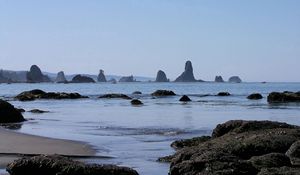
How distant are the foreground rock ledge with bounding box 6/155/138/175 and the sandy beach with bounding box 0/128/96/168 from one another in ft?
5.30

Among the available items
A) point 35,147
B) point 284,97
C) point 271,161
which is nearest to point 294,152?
point 271,161

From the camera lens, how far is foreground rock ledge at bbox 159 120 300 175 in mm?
12281

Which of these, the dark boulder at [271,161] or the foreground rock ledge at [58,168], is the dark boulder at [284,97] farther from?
the foreground rock ledge at [58,168]

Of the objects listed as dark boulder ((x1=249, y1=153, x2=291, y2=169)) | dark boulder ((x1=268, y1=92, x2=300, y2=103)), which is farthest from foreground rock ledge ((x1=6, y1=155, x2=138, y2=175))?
dark boulder ((x1=268, y1=92, x2=300, y2=103))

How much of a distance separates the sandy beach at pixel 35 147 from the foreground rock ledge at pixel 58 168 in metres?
1.62

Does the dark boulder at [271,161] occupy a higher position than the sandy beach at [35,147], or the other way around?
the dark boulder at [271,161]

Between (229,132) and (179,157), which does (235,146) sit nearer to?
(179,157)

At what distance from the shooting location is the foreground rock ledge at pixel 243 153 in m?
12.3

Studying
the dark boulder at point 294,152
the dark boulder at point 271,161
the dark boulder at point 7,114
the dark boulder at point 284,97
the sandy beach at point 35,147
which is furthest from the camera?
the dark boulder at point 284,97

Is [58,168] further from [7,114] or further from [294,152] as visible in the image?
[7,114]

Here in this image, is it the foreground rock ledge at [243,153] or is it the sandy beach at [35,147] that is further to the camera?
the sandy beach at [35,147]

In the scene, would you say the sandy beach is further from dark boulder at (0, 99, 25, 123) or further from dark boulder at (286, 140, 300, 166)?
dark boulder at (0, 99, 25, 123)

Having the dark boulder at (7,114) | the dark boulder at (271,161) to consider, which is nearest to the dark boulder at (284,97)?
the dark boulder at (7,114)

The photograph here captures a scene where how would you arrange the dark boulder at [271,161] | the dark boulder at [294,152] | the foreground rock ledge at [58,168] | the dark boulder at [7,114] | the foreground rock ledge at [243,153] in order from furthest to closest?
the dark boulder at [7,114] < the dark boulder at [294,152] < the dark boulder at [271,161] < the foreground rock ledge at [243,153] < the foreground rock ledge at [58,168]
